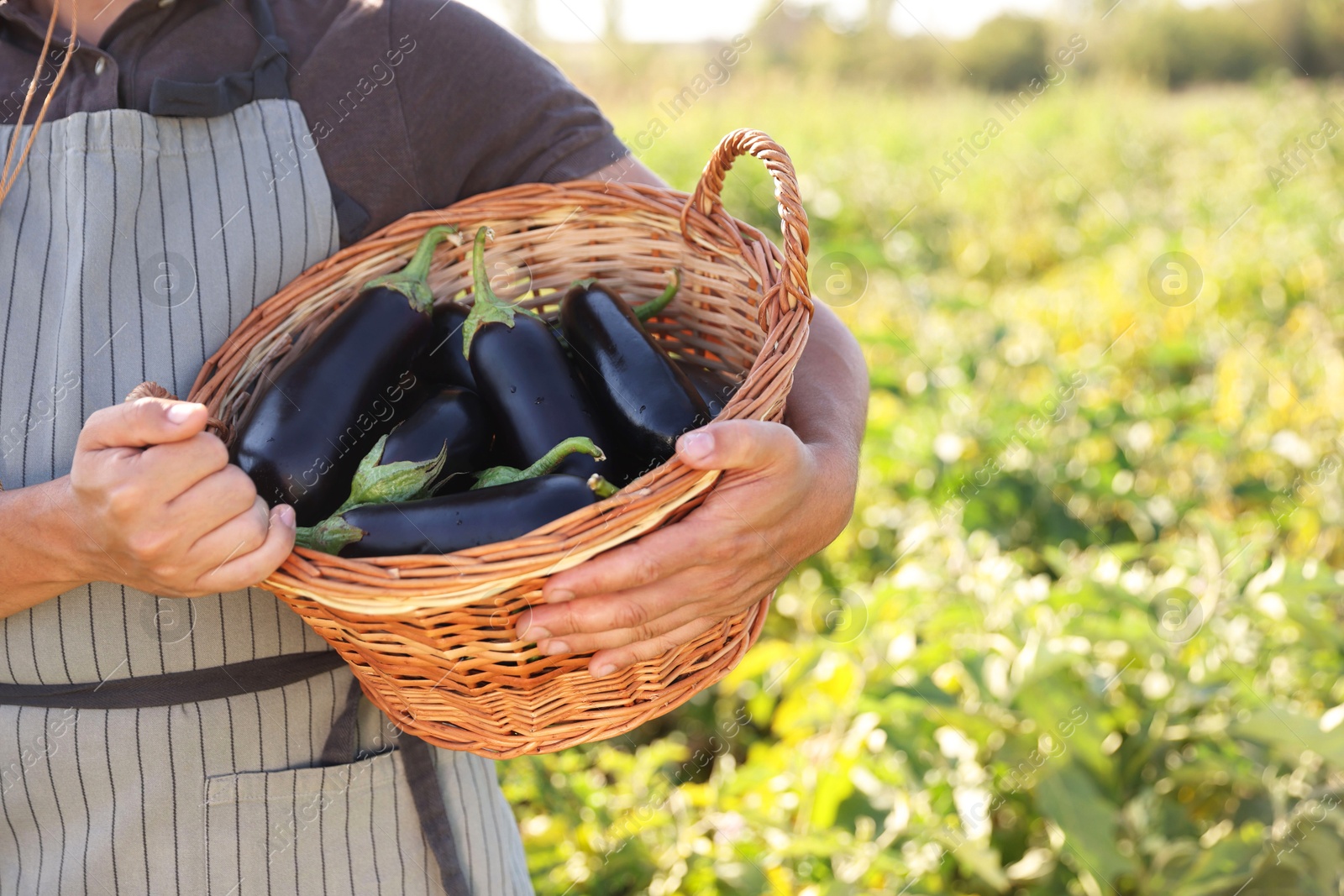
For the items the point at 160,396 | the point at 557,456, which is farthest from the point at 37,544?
the point at 557,456

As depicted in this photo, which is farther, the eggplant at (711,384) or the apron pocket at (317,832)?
the eggplant at (711,384)

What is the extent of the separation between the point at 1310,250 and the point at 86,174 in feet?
14.4

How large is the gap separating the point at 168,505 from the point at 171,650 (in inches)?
11.9

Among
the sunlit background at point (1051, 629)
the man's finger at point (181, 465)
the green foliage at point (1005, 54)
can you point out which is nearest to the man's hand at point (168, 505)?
the man's finger at point (181, 465)

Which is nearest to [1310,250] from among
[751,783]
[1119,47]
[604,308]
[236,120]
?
[751,783]

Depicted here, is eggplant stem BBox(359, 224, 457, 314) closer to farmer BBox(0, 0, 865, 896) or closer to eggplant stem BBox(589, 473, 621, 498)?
farmer BBox(0, 0, 865, 896)

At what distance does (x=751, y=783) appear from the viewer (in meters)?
1.87

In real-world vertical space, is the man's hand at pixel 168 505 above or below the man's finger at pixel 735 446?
below

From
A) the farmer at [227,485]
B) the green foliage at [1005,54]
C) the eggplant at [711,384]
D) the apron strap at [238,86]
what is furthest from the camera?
the green foliage at [1005,54]

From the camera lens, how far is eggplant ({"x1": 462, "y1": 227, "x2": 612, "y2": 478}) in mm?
1164

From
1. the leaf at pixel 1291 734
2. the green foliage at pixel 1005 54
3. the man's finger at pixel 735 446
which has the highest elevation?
the man's finger at pixel 735 446

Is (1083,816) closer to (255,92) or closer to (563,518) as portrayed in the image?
(563,518)

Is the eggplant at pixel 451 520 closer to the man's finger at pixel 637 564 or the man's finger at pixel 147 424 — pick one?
the man's finger at pixel 637 564

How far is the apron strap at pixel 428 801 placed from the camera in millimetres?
1167
